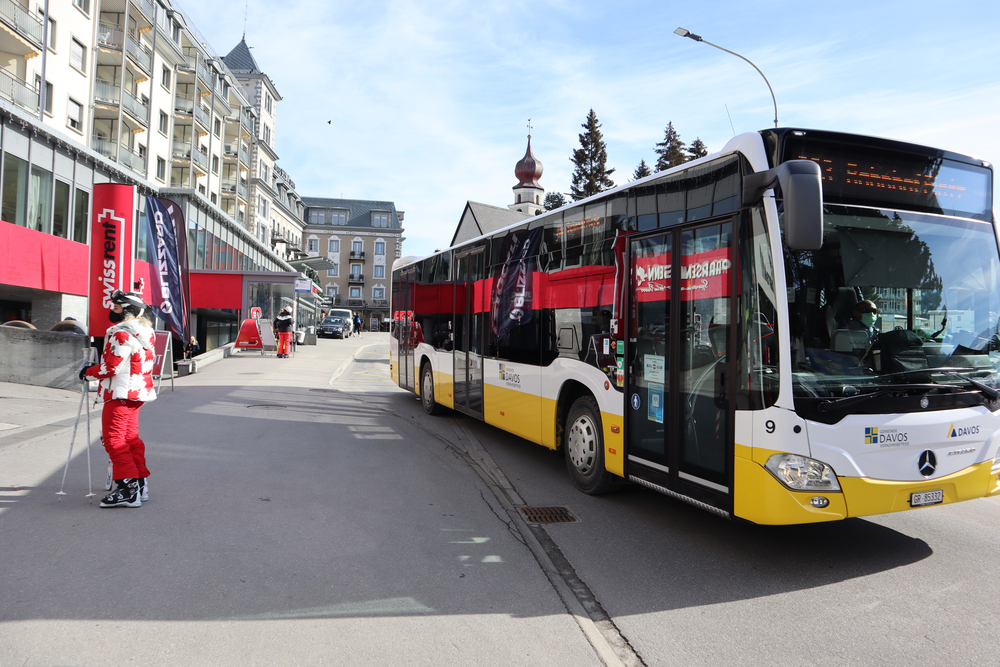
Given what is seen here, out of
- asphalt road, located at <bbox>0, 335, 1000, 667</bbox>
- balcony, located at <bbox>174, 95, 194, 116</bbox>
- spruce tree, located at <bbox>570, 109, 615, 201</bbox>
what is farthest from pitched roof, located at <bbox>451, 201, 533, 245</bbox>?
asphalt road, located at <bbox>0, 335, 1000, 667</bbox>

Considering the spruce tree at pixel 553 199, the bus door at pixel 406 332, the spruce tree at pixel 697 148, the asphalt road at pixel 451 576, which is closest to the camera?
the asphalt road at pixel 451 576

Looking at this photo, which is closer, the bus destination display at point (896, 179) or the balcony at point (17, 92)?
the bus destination display at point (896, 179)

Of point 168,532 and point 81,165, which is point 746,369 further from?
point 81,165

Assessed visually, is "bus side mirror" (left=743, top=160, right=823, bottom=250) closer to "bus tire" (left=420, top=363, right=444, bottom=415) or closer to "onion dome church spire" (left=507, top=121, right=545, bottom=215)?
"bus tire" (left=420, top=363, right=444, bottom=415)

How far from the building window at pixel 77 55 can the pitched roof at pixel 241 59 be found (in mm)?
35847

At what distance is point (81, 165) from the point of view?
25844mm

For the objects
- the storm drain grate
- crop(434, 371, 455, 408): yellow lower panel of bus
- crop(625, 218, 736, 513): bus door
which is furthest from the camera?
crop(434, 371, 455, 408): yellow lower panel of bus

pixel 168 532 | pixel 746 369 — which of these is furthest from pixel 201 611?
pixel 746 369

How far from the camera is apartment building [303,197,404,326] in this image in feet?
339

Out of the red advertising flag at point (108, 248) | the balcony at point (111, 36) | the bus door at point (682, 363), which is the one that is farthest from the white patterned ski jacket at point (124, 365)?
the balcony at point (111, 36)

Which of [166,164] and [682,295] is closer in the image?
[682,295]

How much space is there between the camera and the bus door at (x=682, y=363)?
15.8ft

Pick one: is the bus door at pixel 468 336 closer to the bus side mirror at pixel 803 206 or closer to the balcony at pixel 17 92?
the bus side mirror at pixel 803 206

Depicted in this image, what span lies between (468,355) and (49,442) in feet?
17.8
